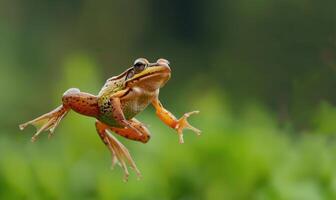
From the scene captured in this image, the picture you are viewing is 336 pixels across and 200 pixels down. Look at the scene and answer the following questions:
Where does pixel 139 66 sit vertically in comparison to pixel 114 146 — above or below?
above

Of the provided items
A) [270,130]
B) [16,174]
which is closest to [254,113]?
[270,130]

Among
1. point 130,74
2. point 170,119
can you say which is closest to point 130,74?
point 130,74

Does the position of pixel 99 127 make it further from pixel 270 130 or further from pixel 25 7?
pixel 25 7

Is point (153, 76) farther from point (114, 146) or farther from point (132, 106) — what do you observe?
point (114, 146)

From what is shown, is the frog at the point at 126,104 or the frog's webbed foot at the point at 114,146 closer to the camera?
the frog at the point at 126,104

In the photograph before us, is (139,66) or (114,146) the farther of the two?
(114,146)

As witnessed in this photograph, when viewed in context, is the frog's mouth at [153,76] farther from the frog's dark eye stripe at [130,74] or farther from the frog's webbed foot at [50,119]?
the frog's webbed foot at [50,119]

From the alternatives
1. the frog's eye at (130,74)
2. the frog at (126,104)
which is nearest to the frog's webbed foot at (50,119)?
the frog at (126,104)

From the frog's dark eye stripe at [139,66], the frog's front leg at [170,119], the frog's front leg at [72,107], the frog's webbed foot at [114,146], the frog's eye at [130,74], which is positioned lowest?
the frog's webbed foot at [114,146]

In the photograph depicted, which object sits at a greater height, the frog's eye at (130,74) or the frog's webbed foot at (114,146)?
the frog's eye at (130,74)
